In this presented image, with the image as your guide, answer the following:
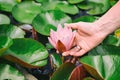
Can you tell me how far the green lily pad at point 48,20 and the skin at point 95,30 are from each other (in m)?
0.22

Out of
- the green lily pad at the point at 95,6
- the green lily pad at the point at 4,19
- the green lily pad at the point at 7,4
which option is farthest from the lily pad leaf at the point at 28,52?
the green lily pad at the point at 95,6

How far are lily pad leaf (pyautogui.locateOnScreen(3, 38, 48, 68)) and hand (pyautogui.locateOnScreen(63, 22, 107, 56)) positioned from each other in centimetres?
12

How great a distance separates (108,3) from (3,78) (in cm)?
83

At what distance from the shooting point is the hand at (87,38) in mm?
1341

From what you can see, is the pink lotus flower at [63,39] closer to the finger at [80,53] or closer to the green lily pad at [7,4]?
the finger at [80,53]

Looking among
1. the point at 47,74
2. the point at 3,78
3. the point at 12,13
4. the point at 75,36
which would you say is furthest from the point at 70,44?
the point at 12,13

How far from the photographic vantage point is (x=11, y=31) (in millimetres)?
1468

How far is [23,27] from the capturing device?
1631 millimetres

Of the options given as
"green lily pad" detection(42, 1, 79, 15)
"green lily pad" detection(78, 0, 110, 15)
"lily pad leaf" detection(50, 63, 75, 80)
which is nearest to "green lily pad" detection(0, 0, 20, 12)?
"green lily pad" detection(42, 1, 79, 15)

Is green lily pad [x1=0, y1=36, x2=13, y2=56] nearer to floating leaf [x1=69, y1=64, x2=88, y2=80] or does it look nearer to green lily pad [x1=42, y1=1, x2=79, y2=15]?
floating leaf [x1=69, y1=64, x2=88, y2=80]

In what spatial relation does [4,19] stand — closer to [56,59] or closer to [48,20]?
[48,20]

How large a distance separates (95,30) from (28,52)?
0.99 feet

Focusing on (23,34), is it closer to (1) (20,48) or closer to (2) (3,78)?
(1) (20,48)

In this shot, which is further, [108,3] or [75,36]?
[108,3]
